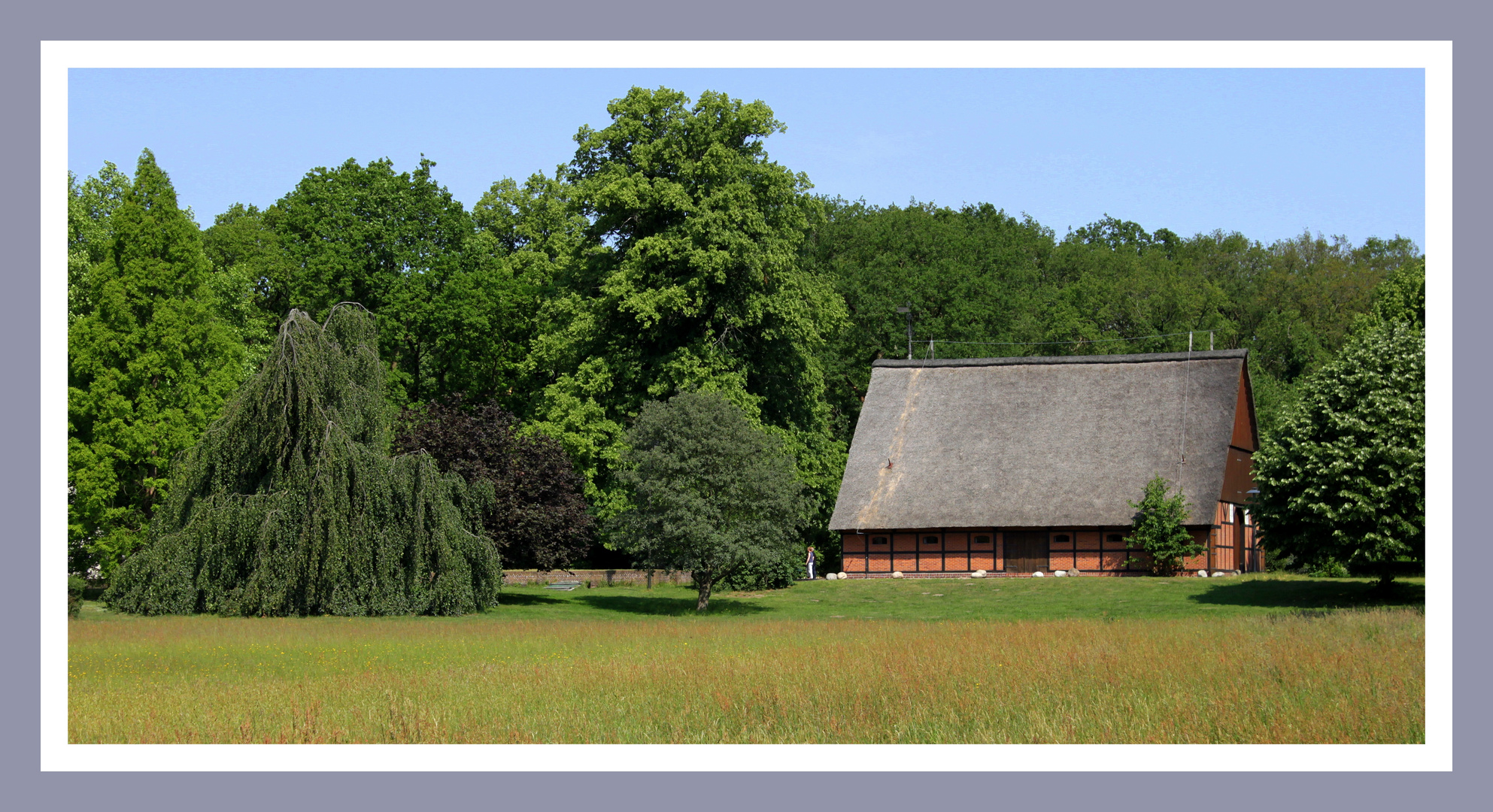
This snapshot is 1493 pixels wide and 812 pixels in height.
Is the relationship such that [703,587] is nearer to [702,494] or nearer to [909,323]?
[702,494]

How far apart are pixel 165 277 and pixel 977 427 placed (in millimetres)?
23504

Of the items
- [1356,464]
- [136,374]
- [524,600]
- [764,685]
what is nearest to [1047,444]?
[1356,464]

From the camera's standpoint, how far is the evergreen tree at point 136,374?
96.8 ft

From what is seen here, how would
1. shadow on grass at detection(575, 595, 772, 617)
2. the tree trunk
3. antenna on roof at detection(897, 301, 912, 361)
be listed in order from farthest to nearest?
antenna on roof at detection(897, 301, 912, 361) < the tree trunk < shadow on grass at detection(575, 595, 772, 617)

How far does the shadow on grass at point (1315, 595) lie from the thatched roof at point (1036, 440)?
5.36m

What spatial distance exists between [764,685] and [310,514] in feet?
43.9

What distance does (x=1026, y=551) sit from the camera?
3825 centimetres

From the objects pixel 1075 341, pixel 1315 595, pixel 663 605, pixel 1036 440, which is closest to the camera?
pixel 1315 595

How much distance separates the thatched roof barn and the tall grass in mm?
15027

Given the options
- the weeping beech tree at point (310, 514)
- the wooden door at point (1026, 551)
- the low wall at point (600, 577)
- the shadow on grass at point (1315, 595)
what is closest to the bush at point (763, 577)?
the low wall at point (600, 577)

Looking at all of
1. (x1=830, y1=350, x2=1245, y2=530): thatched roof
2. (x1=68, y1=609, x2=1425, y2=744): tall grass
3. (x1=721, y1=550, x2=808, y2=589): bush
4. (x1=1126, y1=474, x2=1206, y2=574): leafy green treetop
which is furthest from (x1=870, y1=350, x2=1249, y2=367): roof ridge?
(x1=68, y1=609, x2=1425, y2=744): tall grass

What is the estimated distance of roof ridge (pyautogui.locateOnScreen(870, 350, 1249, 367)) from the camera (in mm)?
41312

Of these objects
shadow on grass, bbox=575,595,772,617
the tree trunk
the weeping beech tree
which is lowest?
shadow on grass, bbox=575,595,772,617

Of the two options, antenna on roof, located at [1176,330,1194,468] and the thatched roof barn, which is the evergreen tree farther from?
antenna on roof, located at [1176,330,1194,468]
